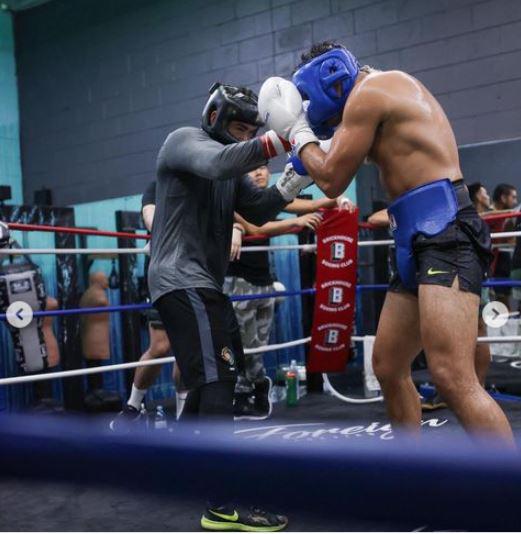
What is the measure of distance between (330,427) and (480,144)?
2629mm

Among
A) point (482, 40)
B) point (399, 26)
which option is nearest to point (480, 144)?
point (482, 40)

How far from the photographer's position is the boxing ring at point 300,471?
1.19 feet

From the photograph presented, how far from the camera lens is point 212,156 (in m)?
1.65

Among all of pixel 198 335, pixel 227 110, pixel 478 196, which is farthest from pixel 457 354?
pixel 478 196

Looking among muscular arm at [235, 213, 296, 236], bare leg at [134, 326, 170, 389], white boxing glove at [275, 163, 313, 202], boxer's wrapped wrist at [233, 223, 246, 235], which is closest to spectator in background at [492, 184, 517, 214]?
muscular arm at [235, 213, 296, 236]

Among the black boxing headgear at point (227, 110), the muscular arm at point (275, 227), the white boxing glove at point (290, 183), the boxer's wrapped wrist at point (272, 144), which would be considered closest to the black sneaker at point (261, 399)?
the muscular arm at point (275, 227)

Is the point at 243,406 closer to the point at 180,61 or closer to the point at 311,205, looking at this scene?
the point at 311,205

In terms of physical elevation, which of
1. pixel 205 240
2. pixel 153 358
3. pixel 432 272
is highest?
pixel 205 240

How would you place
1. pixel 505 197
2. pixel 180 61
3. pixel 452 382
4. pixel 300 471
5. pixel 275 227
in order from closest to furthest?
1. pixel 300 471
2. pixel 452 382
3. pixel 275 227
4. pixel 505 197
5. pixel 180 61

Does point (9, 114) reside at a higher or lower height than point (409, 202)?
higher

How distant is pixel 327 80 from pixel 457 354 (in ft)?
2.35

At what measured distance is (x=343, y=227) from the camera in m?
3.20

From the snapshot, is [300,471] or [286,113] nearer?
[300,471]

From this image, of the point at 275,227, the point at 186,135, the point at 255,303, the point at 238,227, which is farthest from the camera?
the point at 255,303
